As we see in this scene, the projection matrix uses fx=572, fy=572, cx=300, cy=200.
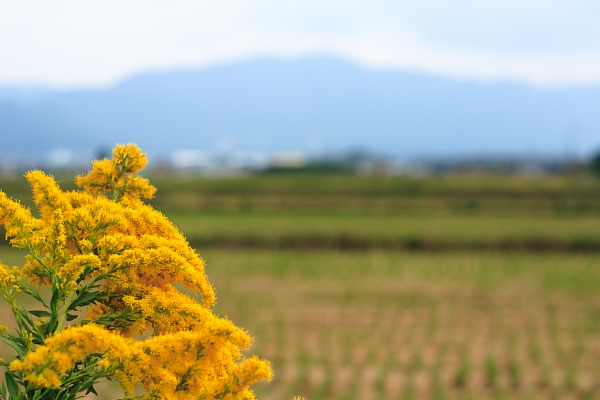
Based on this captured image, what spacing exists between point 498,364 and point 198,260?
51.2ft

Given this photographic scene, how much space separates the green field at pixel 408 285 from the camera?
1499cm

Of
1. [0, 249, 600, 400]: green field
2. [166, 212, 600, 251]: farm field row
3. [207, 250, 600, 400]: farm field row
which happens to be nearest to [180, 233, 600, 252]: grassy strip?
[166, 212, 600, 251]: farm field row

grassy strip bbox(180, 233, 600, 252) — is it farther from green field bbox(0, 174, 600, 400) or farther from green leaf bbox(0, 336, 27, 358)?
green leaf bbox(0, 336, 27, 358)

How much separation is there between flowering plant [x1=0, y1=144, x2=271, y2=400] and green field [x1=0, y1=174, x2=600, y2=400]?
6069mm

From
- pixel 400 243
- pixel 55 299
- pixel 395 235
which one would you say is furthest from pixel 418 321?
pixel 55 299

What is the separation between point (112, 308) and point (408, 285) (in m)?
24.8

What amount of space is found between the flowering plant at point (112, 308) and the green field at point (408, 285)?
6069 millimetres

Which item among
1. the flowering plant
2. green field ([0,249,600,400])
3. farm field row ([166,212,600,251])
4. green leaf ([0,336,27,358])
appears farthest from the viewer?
farm field row ([166,212,600,251])

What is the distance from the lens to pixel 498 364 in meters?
15.8

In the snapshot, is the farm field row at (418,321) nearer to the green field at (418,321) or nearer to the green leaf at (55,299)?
the green field at (418,321)

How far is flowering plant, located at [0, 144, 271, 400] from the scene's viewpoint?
164 centimetres

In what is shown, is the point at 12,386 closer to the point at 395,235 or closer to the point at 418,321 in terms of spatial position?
the point at 418,321

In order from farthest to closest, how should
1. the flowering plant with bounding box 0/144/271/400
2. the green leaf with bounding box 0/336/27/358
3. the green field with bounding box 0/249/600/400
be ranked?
the green field with bounding box 0/249/600/400 → the green leaf with bounding box 0/336/27/358 → the flowering plant with bounding box 0/144/271/400

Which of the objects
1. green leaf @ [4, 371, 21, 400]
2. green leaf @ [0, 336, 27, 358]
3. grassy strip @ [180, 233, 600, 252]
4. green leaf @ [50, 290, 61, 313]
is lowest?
grassy strip @ [180, 233, 600, 252]
